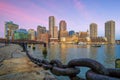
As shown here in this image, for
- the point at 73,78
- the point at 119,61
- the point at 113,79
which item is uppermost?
the point at 113,79

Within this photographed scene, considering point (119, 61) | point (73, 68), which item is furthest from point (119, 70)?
point (119, 61)

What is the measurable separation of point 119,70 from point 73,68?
32.3 inches

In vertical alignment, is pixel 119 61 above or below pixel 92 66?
below

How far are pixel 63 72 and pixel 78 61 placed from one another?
0.48 meters

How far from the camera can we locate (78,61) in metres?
2.45

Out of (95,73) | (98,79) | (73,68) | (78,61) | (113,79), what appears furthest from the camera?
(73,68)

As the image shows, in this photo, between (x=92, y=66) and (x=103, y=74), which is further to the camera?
(x=92, y=66)

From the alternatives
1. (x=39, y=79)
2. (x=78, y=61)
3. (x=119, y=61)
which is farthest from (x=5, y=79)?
(x=119, y=61)

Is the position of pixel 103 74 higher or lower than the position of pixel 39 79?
higher

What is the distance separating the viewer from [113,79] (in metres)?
1.77

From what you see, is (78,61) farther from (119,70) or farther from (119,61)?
(119,61)

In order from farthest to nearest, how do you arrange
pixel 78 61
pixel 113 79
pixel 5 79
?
pixel 5 79, pixel 78 61, pixel 113 79

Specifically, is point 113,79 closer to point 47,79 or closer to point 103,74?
point 103,74

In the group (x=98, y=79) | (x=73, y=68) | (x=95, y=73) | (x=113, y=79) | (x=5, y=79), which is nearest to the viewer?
(x=113, y=79)
